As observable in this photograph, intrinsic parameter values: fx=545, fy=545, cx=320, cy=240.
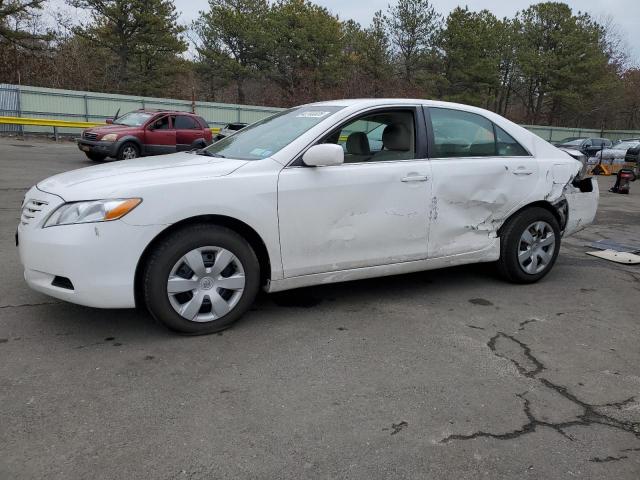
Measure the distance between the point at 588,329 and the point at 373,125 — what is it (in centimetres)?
223

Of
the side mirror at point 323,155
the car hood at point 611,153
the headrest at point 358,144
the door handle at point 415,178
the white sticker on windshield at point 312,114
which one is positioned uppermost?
the white sticker on windshield at point 312,114

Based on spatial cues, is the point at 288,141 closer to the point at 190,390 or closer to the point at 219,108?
the point at 190,390

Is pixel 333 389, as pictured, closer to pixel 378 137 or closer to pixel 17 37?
pixel 378 137

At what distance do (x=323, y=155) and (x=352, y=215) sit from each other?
506mm

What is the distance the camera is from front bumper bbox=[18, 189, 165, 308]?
3.24m

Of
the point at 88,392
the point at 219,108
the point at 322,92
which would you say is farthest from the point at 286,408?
the point at 322,92

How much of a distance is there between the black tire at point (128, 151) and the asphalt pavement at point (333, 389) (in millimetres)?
10624

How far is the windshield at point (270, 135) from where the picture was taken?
13.0ft

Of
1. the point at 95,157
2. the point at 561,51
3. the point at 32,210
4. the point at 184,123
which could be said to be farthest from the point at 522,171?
the point at 561,51

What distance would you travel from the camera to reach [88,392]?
2889 millimetres

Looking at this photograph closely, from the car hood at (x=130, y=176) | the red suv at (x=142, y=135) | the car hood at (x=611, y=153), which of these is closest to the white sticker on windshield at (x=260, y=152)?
the car hood at (x=130, y=176)

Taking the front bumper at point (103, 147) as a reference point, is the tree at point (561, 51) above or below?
above

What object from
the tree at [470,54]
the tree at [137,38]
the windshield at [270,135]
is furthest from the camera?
the tree at [470,54]

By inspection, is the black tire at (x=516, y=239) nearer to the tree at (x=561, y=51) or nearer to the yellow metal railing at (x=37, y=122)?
the yellow metal railing at (x=37, y=122)
